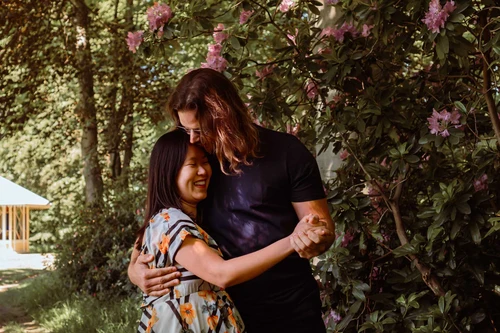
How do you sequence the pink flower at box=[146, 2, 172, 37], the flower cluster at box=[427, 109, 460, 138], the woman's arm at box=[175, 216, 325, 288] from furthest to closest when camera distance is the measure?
the pink flower at box=[146, 2, 172, 37] → the flower cluster at box=[427, 109, 460, 138] → the woman's arm at box=[175, 216, 325, 288]

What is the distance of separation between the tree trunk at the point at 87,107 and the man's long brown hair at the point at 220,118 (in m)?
9.36

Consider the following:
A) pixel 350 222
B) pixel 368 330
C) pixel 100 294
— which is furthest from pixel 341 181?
pixel 100 294

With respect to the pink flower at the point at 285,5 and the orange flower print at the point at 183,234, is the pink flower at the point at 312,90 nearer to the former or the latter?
the pink flower at the point at 285,5

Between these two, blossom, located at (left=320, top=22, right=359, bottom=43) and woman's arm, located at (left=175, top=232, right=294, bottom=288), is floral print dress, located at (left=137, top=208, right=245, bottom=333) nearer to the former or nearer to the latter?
woman's arm, located at (left=175, top=232, right=294, bottom=288)

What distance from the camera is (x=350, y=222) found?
4242 millimetres

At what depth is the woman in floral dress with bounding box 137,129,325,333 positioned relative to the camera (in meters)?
2.49

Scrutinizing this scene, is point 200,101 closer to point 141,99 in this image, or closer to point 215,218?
point 215,218

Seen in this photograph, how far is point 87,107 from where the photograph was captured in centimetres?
1253

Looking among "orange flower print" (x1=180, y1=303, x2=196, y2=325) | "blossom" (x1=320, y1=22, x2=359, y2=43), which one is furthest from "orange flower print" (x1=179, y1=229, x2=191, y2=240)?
"blossom" (x1=320, y1=22, x2=359, y2=43)

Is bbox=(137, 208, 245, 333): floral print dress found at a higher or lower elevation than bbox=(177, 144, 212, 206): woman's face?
lower

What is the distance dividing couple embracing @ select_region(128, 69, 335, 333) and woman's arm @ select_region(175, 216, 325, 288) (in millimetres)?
63

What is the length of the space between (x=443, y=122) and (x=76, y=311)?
6.80 m

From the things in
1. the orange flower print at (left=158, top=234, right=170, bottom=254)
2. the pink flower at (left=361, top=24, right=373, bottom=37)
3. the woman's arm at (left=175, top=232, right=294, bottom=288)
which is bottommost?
the woman's arm at (left=175, top=232, right=294, bottom=288)

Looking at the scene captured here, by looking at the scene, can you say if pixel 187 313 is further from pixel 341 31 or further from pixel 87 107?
pixel 87 107
